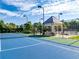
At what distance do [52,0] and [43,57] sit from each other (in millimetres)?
12953

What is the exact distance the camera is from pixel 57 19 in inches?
1132

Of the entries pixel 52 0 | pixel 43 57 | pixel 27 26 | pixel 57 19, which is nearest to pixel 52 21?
A: pixel 57 19

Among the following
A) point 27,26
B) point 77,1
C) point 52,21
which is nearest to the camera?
point 77,1

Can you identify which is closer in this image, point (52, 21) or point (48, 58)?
point (48, 58)

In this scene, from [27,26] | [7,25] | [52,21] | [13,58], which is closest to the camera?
[13,58]

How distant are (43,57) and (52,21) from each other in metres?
19.4

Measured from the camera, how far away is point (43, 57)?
8219 mm

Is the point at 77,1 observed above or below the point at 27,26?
above

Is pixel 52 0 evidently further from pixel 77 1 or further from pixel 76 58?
pixel 76 58

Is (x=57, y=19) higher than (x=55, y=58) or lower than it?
higher

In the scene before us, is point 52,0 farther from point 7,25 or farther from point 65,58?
point 7,25

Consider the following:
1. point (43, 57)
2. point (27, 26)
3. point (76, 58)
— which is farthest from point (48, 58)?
point (27, 26)

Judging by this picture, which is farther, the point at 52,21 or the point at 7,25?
the point at 7,25

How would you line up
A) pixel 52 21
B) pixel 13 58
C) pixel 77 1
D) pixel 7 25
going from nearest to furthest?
pixel 13 58 < pixel 77 1 < pixel 52 21 < pixel 7 25
